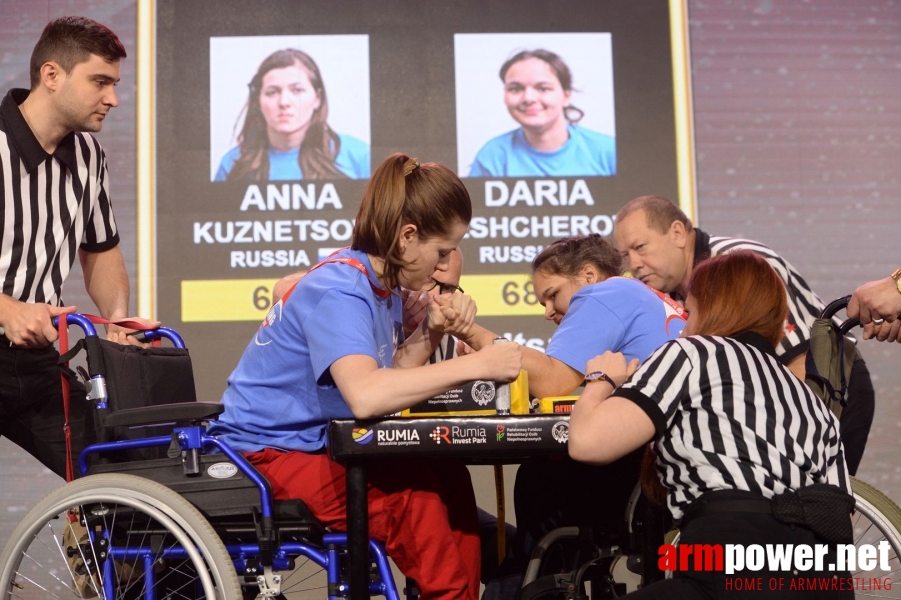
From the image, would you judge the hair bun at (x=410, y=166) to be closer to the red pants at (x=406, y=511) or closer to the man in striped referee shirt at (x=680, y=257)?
the red pants at (x=406, y=511)

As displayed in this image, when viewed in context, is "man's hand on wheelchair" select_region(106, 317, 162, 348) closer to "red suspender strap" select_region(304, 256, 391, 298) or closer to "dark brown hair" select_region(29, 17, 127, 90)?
"red suspender strap" select_region(304, 256, 391, 298)

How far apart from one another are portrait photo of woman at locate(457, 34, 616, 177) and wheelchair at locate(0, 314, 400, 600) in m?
2.49

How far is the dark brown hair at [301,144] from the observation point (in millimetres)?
4109

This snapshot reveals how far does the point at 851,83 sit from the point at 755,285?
3096 millimetres

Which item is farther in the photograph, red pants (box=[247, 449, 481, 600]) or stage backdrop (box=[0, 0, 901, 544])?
stage backdrop (box=[0, 0, 901, 544])

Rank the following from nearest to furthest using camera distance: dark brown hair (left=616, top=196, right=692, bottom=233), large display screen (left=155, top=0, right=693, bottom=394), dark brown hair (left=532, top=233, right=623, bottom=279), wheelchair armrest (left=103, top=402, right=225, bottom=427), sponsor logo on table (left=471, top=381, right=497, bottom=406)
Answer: wheelchair armrest (left=103, top=402, right=225, bottom=427) < sponsor logo on table (left=471, top=381, right=497, bottom=406) < dark brown hair (left=532, top=233, right=623, bottom=279) < dark brown hair (left=616, top=196, right=692, bottom=233) < large display screen (left=155, top=0, right=693, bottom=394)

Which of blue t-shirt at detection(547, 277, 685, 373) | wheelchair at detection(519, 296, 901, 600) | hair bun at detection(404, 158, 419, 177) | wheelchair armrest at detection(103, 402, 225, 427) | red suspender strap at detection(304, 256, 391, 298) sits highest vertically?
hair bun at detection(404, 158, 419, 177)

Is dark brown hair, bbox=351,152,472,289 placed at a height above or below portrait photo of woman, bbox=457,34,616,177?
below

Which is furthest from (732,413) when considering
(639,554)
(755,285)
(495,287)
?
(495,287)

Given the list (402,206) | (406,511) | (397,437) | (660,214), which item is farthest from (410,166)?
(660,214)

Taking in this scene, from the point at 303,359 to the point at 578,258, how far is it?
3.44 feet

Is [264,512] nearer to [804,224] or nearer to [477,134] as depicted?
[477,134]

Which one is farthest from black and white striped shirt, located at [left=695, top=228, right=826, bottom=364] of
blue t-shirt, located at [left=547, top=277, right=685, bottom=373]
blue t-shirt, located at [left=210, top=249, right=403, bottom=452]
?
blue t-shirt, located at [left=210, top=249, right=403, bottom=452]

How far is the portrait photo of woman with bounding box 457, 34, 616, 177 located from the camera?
4.15 meters
